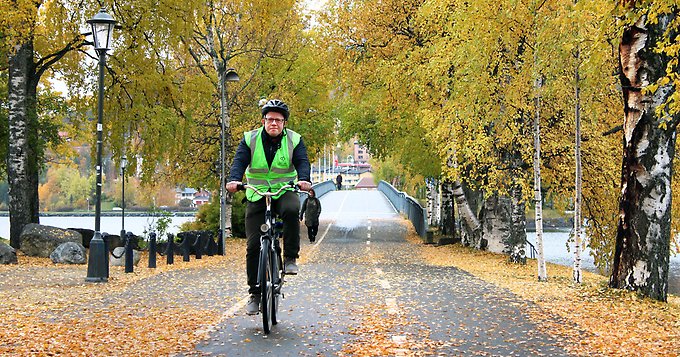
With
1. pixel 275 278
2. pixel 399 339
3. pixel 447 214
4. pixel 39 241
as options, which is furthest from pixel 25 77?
pixel 447 214

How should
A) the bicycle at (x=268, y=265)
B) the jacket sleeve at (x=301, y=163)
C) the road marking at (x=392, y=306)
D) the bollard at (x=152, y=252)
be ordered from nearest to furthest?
the bicycle at (x=268, y=265), the jacket sleeve at (x=301, y=163), the road marking at (x=392, y=306), the bollard at (x=152, y=252)

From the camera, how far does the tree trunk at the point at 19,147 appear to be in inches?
818

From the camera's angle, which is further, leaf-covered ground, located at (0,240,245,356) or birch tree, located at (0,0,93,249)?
birch tree, located at (0,0,93,249)

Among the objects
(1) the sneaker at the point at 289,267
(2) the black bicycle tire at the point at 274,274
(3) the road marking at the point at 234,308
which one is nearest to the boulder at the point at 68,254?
(3) the road marking at the point at 234,308

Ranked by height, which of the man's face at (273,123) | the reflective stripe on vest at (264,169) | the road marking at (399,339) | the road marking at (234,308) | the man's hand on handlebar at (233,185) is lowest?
the road marking at (234,308)

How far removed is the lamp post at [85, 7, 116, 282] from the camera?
1434 centimetres

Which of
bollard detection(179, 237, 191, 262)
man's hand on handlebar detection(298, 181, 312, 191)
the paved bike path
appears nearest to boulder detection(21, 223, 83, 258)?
bollard detection(179, 237, 191, 262)

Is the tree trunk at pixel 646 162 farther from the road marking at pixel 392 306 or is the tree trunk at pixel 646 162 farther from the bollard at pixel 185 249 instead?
the bollard at pixel 185 249

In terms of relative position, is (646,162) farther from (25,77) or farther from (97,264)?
(25,77)

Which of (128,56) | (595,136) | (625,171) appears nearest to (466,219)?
(595,136)

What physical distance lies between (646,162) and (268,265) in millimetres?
6639

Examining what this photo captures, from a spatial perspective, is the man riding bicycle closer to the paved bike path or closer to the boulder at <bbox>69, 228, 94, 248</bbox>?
the paved bike path

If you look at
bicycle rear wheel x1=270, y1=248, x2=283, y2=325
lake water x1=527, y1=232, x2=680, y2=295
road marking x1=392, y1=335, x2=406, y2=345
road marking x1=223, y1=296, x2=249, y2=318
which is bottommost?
lake water x1=527, y1=232, x2=680, y2=295

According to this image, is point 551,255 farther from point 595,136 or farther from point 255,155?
point 255,155
